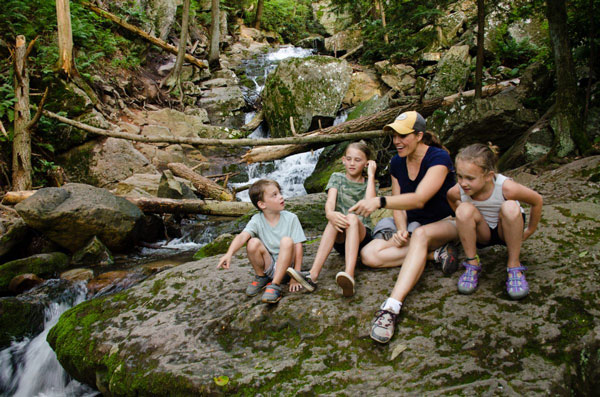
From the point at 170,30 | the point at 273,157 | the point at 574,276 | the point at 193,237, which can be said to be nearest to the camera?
the point at 574,276

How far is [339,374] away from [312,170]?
9.13m

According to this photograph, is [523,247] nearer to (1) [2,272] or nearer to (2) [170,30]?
(1) [2,272]

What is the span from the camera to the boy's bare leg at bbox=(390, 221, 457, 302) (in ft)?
8.66

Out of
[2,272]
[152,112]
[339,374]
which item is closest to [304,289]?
[339,374]

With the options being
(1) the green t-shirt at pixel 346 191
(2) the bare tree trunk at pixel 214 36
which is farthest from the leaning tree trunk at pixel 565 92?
(2) the bare tree trunk at pixel 214 36

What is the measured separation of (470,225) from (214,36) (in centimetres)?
1903

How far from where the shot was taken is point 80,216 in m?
6.45

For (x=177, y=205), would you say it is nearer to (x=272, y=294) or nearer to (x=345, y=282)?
(x=272, y=294)

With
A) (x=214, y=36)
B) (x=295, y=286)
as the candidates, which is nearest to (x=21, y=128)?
(x=295, y=286)

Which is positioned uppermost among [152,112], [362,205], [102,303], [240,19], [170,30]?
[240,19]

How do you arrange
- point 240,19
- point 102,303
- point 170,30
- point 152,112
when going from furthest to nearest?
point 240,19 < point 170,30 < point 152,112 < point 102,303

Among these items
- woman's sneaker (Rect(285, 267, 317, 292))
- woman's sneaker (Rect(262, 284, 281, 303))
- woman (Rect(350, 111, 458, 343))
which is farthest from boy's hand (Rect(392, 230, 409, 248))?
woman's sneaker (Rect(262, 284, 281, 303))

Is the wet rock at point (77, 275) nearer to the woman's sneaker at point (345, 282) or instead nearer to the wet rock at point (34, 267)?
the wet rock at point (34, 267)

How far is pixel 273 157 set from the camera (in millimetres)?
9891
